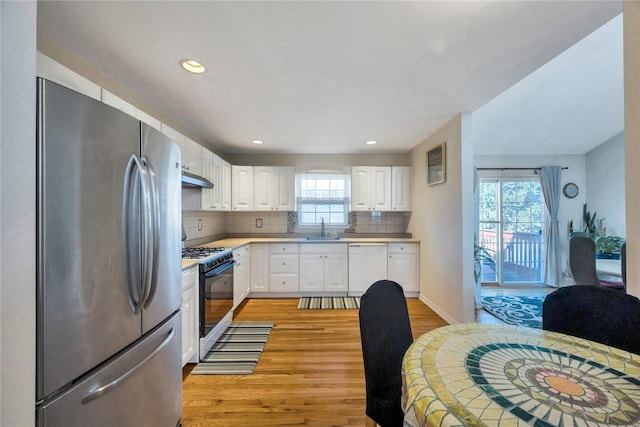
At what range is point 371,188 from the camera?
13.5 feet

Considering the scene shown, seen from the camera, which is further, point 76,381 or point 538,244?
point 538,244

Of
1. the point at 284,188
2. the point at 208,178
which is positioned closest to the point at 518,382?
the point at 208,178

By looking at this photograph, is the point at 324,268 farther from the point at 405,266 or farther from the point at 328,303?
the point at 405,266

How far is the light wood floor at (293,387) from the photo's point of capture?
5.19 ft

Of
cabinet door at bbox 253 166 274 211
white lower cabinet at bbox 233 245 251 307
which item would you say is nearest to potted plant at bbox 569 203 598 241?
cabinet door at bbox 253 166 274 211

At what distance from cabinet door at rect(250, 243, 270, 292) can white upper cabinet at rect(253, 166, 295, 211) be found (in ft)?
2.32

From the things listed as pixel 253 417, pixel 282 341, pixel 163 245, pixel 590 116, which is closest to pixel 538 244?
pixel 590 116

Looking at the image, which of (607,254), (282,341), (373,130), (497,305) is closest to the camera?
(282,341)

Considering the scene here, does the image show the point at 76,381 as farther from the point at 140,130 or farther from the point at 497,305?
the point at 497,305

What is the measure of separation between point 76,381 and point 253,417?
3.58ft

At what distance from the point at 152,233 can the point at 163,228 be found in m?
0.11

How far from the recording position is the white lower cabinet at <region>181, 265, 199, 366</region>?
1911 mm

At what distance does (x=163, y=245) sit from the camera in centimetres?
129

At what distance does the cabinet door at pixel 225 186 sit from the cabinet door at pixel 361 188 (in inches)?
79.6
